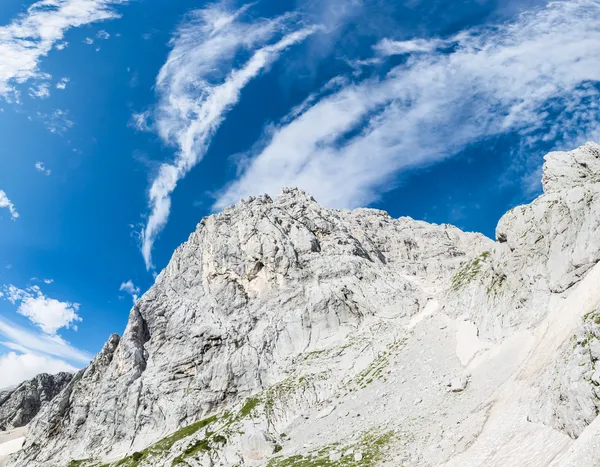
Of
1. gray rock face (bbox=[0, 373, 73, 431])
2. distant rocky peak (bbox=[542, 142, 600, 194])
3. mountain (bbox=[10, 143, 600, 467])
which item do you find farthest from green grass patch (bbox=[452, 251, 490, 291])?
gray rock face (bbox=[0, 373, 73, 431])

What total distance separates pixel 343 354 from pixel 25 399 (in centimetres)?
16788

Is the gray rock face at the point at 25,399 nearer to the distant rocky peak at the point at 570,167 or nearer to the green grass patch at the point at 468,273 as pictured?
the green grass patch at the point at 468,273

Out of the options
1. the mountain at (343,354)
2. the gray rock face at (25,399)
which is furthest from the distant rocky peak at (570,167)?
the gray rock face at (25,399)

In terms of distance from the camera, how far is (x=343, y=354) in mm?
78875

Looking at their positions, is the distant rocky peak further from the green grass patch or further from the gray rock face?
the gray rock face

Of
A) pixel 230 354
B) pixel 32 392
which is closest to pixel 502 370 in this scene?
pixel 230 354

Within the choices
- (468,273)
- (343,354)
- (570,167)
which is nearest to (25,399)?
(343,354)

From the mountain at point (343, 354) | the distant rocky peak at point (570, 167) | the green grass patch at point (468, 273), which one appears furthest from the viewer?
the green grass patch at point (468, 273)

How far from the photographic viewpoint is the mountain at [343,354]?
30156 mm

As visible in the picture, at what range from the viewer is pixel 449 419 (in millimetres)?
37062

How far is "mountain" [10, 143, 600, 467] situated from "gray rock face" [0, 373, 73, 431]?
83.2 metres

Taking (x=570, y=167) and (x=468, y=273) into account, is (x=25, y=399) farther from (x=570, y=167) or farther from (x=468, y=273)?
(x=570, y=167)

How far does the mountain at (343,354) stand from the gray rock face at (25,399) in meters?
83.2

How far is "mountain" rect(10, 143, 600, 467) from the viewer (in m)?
30.2
